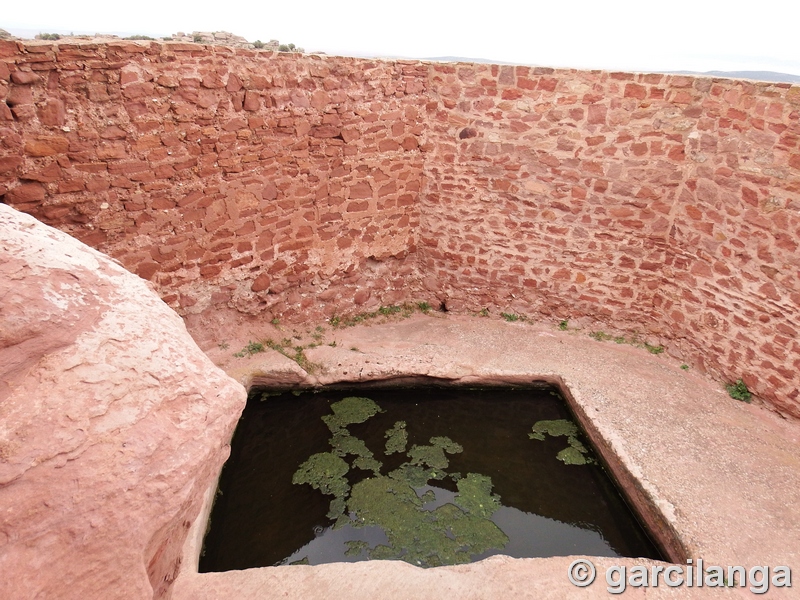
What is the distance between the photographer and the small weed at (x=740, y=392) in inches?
202

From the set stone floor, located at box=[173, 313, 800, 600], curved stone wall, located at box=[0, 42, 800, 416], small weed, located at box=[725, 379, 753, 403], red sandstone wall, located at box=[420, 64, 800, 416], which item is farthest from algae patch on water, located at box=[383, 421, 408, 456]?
small weed, located at box=[725, 379, 753, 403]

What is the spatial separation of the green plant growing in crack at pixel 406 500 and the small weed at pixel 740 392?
2567mm

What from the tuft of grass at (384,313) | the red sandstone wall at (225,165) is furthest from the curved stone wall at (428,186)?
the tuft of grass at (384,313)

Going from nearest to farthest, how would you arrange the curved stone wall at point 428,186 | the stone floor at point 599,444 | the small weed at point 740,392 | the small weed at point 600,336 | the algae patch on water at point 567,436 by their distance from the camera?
1. the stone floor at point 599,444
2. the curved stone wall at point 428,186
3. the algae patch on water at point 567,436
4. the small weed at point 740,392
5. the small weed at point 600,336

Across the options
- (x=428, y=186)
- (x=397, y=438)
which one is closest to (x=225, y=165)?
(x=428, y=186)

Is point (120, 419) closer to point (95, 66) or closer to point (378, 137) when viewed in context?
point (95, 66)

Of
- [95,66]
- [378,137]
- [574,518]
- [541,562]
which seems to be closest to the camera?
[541,562]

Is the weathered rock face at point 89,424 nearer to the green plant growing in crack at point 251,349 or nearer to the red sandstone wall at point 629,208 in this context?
the green plant growing in crack at point 251,349

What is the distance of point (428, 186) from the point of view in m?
6.33

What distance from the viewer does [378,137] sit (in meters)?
5.79

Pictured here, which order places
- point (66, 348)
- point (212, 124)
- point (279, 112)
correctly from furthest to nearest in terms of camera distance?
point (279, 112)
point (212, 124)
point (66, 348)

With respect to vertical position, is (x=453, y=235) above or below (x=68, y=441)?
below

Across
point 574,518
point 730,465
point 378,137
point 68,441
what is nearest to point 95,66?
point 378,137

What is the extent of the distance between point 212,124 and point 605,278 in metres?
4.21
